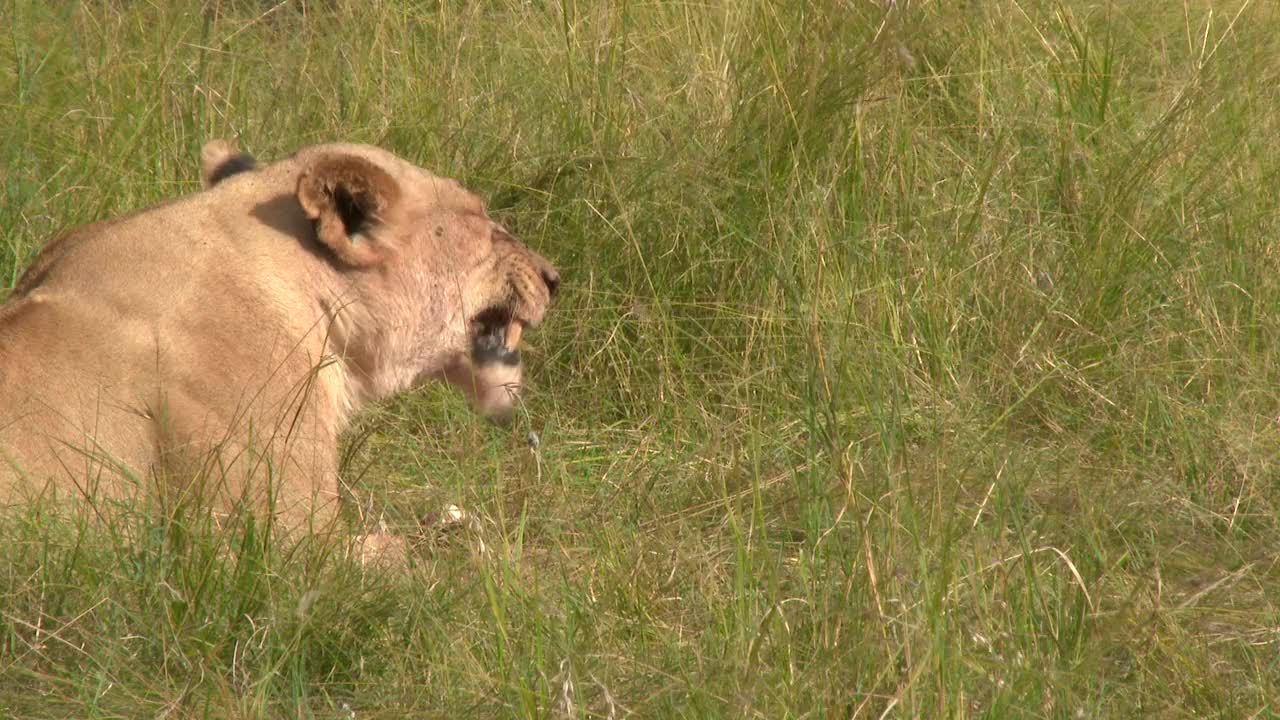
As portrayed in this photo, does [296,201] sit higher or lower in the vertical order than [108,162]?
higher

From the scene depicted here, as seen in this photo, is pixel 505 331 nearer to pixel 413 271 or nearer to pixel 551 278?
pixel 551 278

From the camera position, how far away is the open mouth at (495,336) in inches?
131

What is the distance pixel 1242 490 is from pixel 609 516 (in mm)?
1146

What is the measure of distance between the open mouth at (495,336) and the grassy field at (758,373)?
0.17 meters

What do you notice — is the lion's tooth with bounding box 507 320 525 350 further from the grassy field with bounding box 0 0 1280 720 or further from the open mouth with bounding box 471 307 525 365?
the grassy field with bounding box 0 0 1280 720

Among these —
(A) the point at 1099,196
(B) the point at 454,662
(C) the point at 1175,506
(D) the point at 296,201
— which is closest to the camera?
(B) the point at 454,662

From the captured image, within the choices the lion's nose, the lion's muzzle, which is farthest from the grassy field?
the lion's nose

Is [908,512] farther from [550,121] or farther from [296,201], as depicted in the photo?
[550,121]

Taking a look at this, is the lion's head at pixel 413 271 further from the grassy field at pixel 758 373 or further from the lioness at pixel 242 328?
the grassy field at pixel 758 373

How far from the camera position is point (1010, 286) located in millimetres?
3930

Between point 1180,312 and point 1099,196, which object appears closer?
point 1180,312

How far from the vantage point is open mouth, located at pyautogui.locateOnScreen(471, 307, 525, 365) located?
334cm

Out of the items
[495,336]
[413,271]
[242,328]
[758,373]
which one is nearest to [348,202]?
[413,271]

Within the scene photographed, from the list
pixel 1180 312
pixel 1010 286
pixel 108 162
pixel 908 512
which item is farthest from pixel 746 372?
pixel 108 162
